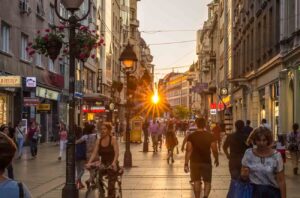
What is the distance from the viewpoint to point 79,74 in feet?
183

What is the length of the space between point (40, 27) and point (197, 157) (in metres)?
29.8

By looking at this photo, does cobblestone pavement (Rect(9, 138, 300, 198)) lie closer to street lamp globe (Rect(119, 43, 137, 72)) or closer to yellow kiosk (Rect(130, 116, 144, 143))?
street lamp globe (Rect(119, 43, 137, 72))

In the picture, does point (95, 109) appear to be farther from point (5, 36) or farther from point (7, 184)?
point (7, 184)

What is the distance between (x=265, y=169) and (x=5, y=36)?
1093 inches

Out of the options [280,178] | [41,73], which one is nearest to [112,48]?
[41,73]

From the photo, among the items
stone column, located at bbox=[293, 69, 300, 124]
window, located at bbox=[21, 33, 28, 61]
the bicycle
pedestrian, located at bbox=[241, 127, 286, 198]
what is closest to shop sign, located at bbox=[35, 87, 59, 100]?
window, located at bbox=[21, 33, 28, 61]

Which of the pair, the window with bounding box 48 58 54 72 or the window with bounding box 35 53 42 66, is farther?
the window with bounding box 48 58 54 72

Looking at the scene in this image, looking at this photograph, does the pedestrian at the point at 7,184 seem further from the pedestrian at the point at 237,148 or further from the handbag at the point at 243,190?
the pedestrian at the point at 237,148

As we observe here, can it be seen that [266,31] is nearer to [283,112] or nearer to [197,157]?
[283,112]

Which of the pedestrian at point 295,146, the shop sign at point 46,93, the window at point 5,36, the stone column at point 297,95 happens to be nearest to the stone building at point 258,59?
the stone column at point 297,95

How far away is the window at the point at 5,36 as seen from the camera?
108ft

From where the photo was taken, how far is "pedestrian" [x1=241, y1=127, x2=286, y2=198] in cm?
746

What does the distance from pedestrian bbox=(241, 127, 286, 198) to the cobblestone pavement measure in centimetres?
690

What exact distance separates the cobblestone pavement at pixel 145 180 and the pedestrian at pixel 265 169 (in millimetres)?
6901
